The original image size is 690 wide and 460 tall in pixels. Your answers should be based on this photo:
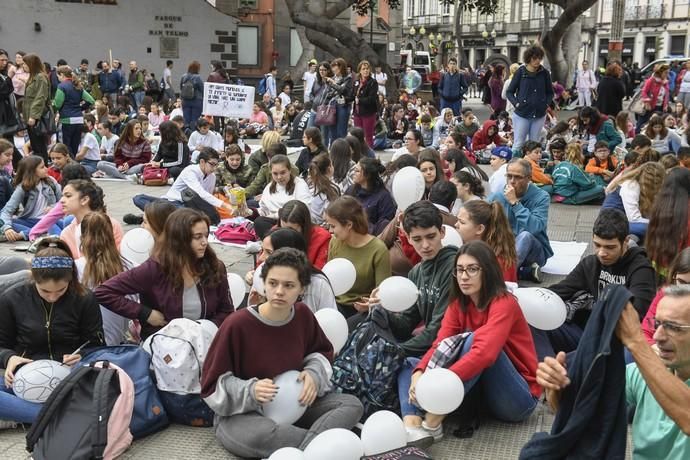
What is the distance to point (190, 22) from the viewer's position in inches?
1117

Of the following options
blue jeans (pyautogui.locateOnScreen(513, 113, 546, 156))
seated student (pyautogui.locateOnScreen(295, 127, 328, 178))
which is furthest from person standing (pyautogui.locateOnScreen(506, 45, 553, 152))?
seated student (pyautogui.locateOnScreen(295, 127, 328, 178))

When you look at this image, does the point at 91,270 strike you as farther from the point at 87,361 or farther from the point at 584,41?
the point at 584,41

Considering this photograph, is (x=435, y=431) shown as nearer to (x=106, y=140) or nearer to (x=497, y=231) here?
(x=497, y=231)

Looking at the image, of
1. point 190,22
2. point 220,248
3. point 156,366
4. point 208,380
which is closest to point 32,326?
point 156,366

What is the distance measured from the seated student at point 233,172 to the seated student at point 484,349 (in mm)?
6372

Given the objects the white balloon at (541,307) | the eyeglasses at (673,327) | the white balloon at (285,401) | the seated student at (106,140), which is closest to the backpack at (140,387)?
the white balloon at (285,401)

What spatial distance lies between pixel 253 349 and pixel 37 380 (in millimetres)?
1183

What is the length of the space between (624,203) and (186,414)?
446 centimetres

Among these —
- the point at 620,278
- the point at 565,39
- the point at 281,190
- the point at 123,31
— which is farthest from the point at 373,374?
the point at 565,39

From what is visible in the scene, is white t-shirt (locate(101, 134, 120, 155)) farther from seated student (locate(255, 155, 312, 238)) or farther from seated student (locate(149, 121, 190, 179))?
seated student (locate(255, 155, 312, 238))

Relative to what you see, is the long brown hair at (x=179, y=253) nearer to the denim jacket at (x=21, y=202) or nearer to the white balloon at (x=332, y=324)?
the white balloon at (x=332, y=324)

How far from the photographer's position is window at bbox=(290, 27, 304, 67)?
31859 millimetres

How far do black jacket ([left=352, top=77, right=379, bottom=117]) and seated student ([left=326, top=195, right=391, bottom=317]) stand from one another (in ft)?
25.3

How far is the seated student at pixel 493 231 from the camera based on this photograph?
17.5ft
